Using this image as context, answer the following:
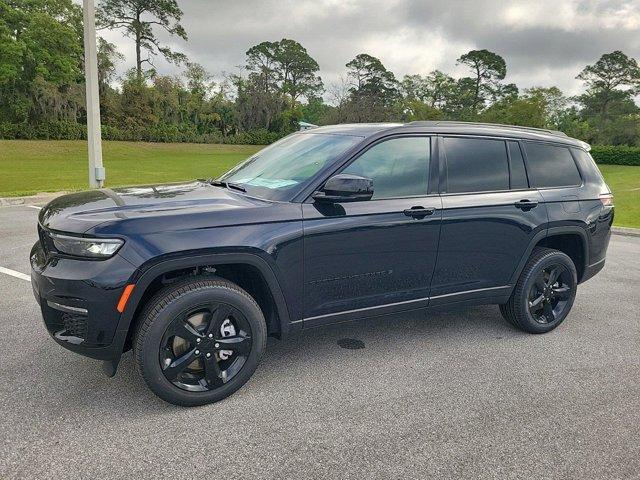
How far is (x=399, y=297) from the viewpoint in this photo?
3.46 metres

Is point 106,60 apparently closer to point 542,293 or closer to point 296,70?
point 296,70

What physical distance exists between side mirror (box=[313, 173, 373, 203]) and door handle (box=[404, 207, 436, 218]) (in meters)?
0.40

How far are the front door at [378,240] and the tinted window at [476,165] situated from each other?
Result: 20 cm

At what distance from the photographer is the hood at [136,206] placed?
2.64 meters

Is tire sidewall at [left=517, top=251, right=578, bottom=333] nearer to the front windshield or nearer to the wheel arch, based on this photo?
the wheel arch

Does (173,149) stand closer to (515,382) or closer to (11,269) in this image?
(11,269)

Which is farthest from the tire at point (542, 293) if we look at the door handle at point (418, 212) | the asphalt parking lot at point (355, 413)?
the door handle at point (418, 212)

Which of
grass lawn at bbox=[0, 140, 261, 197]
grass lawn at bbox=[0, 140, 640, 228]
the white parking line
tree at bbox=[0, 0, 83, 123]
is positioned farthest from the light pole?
tree at bbox=[0, 0, 83, 123]

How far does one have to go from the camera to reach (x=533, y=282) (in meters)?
4.09

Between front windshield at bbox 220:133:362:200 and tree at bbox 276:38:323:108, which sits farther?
tree at bbox 276:38:323:108

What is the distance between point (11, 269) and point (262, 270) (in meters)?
4.31

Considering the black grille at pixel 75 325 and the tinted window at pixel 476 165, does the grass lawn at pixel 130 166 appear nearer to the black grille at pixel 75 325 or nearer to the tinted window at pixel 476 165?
the black grille at pixel 75 325

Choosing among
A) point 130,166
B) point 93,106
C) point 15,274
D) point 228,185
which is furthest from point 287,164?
point 130,166

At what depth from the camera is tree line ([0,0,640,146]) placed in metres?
48.7
